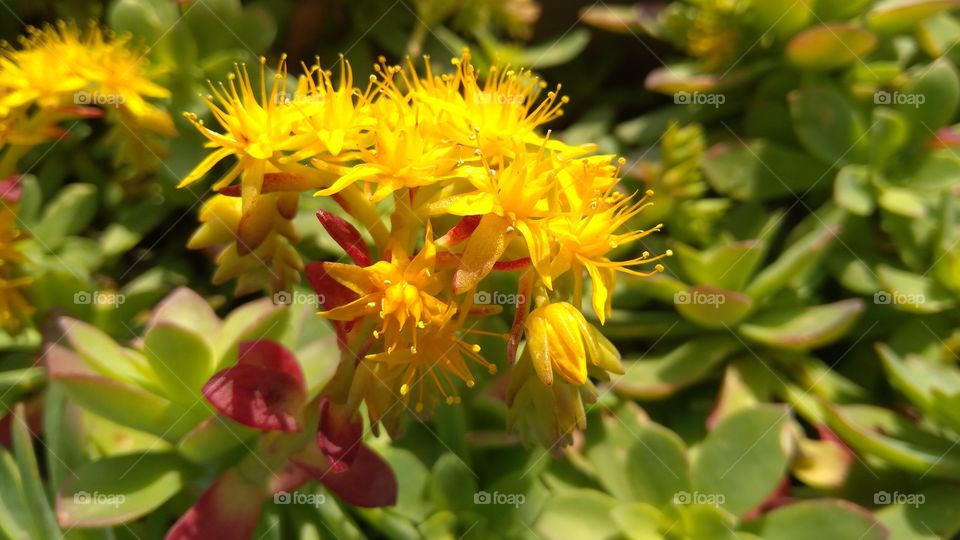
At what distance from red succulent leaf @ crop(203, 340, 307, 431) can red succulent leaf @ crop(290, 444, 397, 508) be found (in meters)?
0.09

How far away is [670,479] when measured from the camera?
1493 mm

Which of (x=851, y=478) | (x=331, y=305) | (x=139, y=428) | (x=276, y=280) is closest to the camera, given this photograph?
(x=331, y=305)

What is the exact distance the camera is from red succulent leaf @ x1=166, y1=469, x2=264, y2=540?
132 cm

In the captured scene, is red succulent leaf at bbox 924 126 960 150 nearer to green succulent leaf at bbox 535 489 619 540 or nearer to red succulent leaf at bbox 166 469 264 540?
green succulent leaf at bbox 535 489 619 540

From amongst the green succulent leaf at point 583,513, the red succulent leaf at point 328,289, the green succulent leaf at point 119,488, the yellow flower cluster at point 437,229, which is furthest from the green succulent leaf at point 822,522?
the green succulent leaf at point 119,488

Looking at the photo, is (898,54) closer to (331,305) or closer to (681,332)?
(681,332)

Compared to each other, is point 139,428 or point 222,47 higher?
point 222,47

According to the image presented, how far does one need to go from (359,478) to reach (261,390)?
0.22 metres

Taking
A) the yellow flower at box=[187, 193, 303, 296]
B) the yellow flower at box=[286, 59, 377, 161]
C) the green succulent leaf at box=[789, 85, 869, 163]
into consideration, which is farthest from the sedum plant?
the green succulent leaf at box=[789, 85, 869, 163]

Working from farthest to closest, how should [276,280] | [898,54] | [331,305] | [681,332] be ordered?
1. [898,54]
2. [681,332]
3. [276,280]
4. [331,305]

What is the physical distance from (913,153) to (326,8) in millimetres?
1480

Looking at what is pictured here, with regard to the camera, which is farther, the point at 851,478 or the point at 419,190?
the point at 851,478

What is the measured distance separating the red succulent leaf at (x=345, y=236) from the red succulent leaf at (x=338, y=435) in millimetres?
236

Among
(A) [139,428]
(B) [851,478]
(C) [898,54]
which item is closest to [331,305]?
(A) [139,428]
